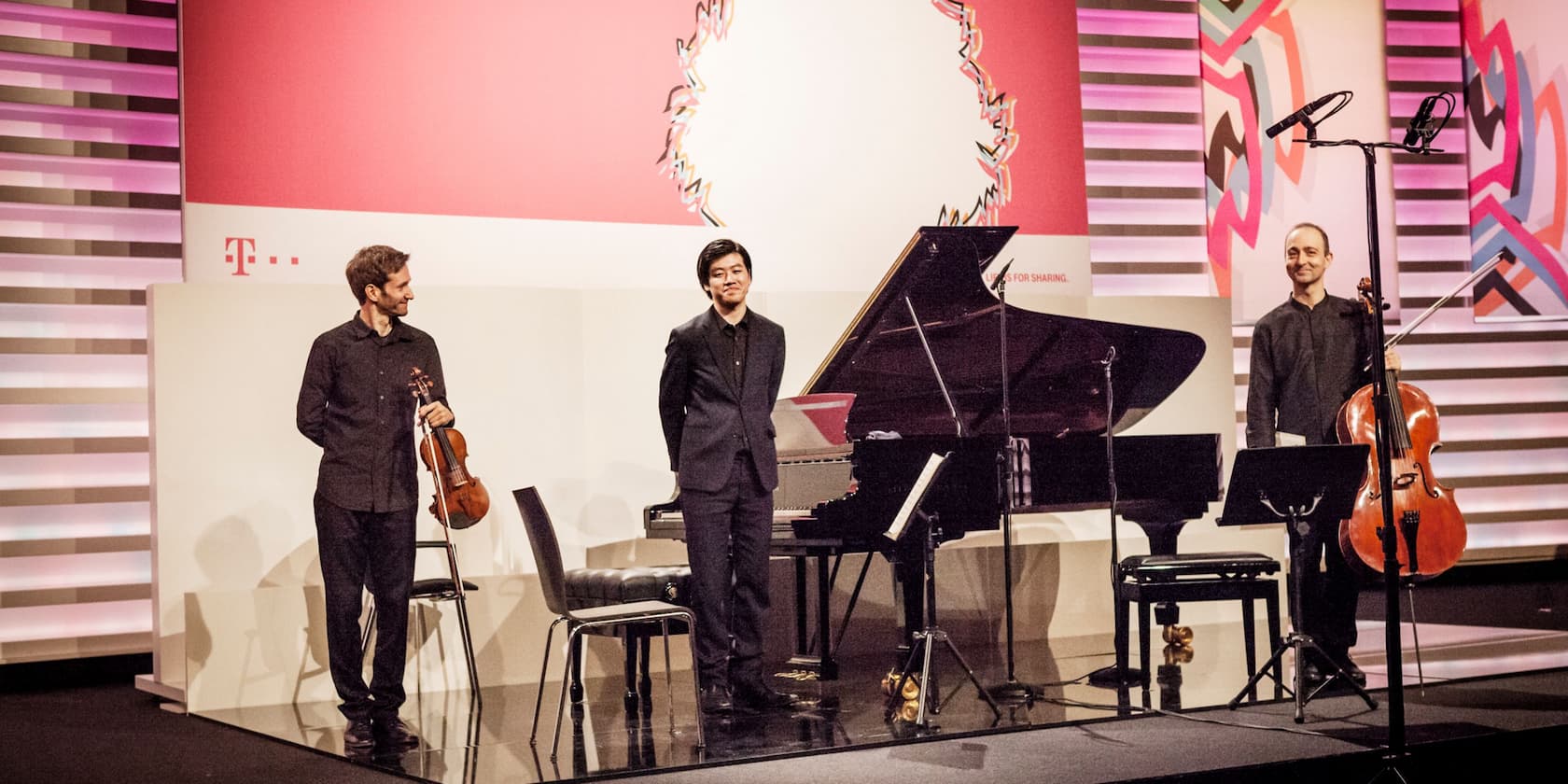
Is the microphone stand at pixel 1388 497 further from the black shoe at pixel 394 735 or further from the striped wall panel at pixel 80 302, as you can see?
the striped wall panel at pixel 80 302

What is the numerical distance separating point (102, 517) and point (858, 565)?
11.7 feet

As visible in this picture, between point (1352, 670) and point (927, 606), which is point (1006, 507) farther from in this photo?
point (1352, 670)

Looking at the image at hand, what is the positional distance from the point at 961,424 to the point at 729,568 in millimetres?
1040

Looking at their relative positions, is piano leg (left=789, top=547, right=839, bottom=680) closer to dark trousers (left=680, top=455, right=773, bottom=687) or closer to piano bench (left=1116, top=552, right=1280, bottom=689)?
dark trousers (left=680, top=455, right=773, bottom=687)

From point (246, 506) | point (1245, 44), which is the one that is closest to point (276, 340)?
point (246, 506)

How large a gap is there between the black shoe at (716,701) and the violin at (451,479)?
1.03 m

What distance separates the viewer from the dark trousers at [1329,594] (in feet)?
A: 17.1

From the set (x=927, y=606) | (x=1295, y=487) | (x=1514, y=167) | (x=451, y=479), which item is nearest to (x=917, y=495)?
(x=927, y=606)

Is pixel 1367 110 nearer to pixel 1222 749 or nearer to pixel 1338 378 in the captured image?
pixel 1338 378

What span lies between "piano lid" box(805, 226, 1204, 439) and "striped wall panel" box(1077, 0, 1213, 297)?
2.91 meters

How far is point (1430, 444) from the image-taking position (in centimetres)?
497

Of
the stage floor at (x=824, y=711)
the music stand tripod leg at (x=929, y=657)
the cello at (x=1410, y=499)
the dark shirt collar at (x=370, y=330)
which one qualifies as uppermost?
the dark shirt collar at (x=370, y=330)

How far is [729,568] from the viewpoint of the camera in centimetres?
506

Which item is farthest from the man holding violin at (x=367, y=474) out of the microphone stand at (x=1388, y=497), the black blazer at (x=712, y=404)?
the microphone stand at (x=1388, y=497)
